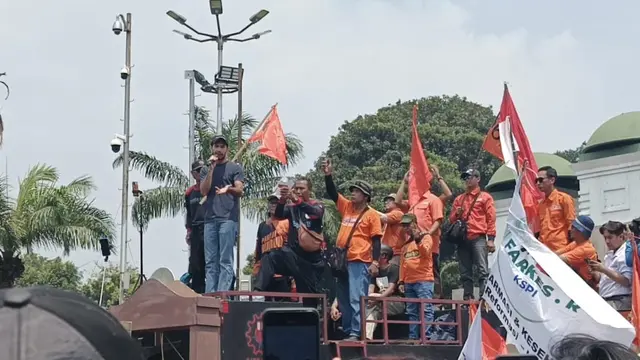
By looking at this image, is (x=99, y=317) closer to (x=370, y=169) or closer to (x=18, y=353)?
(x=18, y=353)

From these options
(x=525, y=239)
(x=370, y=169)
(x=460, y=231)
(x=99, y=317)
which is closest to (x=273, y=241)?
(x=460, y=231)

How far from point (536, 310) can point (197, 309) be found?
3.16 metres

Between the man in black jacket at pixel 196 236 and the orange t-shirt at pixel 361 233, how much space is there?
1367 millimetres

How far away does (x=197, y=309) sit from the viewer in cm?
869

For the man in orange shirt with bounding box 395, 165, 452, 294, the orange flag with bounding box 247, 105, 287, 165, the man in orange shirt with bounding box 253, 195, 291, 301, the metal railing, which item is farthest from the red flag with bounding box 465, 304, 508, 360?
the orange flag with bounding box 247, 105, 287, 165

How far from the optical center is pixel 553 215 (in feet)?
34.2

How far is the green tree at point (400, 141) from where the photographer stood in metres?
47.0

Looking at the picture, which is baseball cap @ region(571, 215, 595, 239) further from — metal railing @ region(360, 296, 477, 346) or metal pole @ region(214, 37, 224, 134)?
metal pole @ region(214, 37, 224, 134)

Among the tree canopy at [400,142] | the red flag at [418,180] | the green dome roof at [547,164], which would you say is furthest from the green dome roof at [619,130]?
the red flag at [418,180]

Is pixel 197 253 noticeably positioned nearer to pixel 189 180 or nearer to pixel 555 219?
pixel 555 219

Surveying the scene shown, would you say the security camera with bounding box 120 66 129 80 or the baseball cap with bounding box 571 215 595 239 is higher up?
the security camera with bounding box 120 66 129 80

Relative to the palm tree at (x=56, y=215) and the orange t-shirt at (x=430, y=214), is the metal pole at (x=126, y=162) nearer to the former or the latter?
the palm tree at (x=56, y=215)

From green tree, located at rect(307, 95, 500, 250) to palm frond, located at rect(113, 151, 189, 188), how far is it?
1969 centimetres

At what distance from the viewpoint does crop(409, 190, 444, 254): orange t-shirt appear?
10555 millimetres
